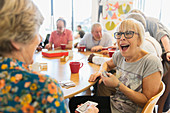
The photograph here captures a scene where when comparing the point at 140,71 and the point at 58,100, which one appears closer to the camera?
the point at 58,100

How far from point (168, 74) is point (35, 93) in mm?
1994

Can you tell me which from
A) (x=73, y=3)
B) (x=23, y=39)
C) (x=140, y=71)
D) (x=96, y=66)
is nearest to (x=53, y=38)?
(x=96, y=66)

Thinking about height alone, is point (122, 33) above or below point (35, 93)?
above

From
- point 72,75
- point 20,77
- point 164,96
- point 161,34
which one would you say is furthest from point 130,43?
point 161,34

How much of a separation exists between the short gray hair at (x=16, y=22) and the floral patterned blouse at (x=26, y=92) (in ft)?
0.28

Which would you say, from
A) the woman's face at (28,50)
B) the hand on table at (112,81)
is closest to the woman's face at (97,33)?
the hand on table at (112,81)

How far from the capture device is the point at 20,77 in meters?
0.59

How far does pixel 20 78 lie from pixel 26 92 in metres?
0.06

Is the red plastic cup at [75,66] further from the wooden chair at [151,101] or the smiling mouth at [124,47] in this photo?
the wooden chair at [151,101]

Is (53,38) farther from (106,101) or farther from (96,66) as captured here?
(106,101)

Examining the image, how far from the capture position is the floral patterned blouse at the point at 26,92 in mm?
560

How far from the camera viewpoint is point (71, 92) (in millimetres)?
1283

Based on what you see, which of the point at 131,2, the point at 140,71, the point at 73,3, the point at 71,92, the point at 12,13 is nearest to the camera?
the point at 12,13

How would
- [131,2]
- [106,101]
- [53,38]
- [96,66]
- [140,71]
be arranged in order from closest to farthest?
[140,71] → [106,101] → [96,66] → [53,38] → [131,2]
